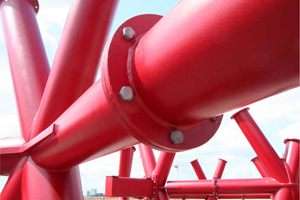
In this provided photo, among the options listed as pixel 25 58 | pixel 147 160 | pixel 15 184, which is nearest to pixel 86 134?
pixel 15 184

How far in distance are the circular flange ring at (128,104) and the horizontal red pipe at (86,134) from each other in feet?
→ 0.47

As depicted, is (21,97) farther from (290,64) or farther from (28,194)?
(290,64)

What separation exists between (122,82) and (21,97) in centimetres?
183

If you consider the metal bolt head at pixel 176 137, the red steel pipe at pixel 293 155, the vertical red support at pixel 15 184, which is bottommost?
the vertical red support at pixel 15 184

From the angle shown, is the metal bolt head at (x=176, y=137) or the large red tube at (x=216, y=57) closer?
the large red tube at (x=216, y=57)

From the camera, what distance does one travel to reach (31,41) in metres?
2.67

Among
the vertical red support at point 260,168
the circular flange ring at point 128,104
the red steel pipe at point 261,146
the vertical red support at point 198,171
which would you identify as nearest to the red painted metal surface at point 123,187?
the circular flange ring at point 128,104

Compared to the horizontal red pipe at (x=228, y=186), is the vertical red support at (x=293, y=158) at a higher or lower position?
higher

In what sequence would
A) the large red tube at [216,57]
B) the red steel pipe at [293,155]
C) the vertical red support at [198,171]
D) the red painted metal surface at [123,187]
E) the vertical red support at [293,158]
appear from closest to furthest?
the large red tube at [216,57], the red painted metal surface at [123,187], the vertical red support at [293,158], the red steel pipe at [293,155], the vertical red support at [198,171]

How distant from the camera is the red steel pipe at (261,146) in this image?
4.57m

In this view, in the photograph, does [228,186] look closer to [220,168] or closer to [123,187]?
[123,187]

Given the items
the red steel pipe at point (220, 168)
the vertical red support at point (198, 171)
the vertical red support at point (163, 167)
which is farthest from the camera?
the vertical red support at point (198, 171)

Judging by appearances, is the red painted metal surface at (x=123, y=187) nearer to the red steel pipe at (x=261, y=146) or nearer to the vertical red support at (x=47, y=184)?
the vertical red support at (x=47, y=184)

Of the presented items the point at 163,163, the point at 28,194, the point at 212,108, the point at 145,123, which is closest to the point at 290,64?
the point at 212,108
